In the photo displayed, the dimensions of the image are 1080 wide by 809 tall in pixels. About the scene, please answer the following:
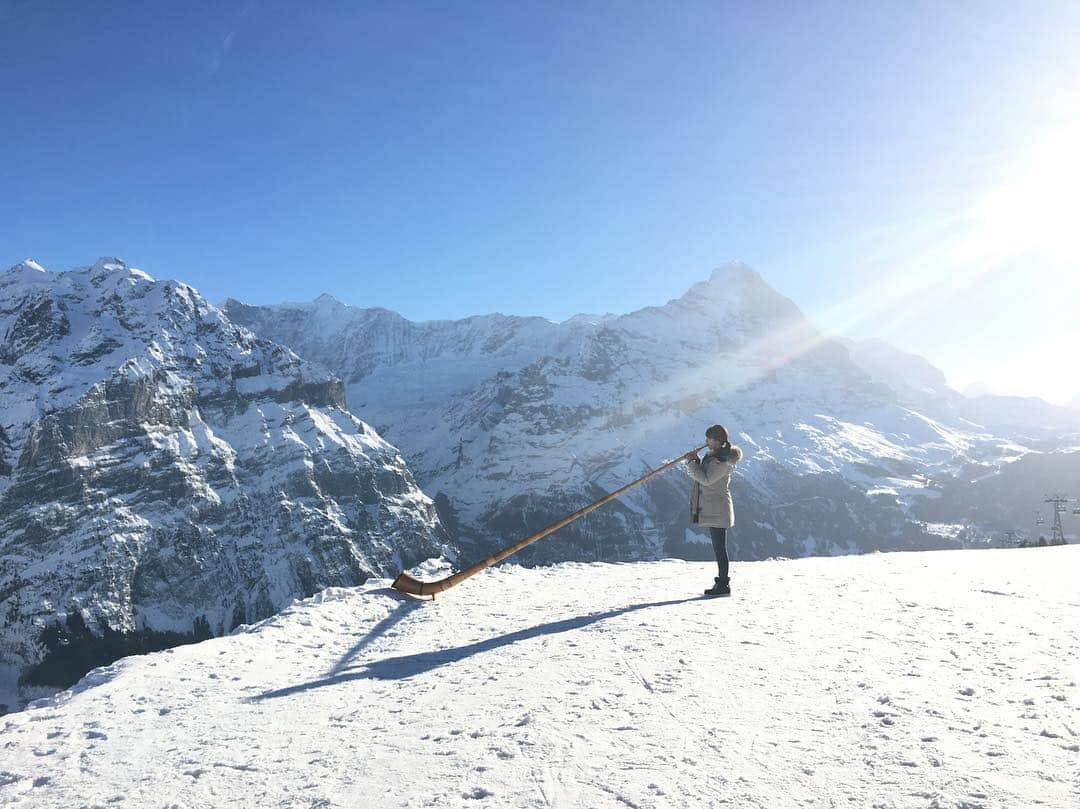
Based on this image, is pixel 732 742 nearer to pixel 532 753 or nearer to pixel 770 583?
pixel 532 753

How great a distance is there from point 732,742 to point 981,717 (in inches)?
85.2

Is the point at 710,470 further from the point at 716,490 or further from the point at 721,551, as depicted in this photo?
the point at 721,551

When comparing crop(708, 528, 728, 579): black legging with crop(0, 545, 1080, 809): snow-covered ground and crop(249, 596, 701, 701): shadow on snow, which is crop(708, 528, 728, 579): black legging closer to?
crop(0, 545, 1080, 809): snow-covered ground

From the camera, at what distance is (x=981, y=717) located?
208 inches

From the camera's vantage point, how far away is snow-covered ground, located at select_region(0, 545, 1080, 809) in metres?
4.57

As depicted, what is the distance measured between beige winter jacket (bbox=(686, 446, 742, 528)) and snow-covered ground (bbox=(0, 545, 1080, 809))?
4.87ft

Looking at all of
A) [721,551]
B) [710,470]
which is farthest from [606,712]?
[721,551]

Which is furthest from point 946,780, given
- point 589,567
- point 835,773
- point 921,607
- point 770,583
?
point 589,567

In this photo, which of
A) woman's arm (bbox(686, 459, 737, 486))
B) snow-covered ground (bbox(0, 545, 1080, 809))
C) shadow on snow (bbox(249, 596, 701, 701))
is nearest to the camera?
snow-covered ground (bbox(0, 545, 1080, 809))

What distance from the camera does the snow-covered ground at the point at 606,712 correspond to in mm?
4570

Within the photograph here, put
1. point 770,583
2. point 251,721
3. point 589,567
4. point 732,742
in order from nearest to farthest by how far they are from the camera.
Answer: point 732,742 < point 251,721 < point 770,583 < point 589,567

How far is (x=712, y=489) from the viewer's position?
36.3ft

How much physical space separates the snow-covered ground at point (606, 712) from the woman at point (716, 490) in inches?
39.4

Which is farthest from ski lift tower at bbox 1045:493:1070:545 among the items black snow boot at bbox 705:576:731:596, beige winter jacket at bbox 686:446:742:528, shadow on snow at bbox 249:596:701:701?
shadow on snow at bbox 249:596:701:701
